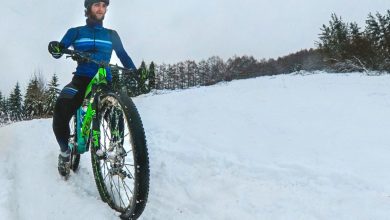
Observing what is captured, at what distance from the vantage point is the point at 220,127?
8.49 meters

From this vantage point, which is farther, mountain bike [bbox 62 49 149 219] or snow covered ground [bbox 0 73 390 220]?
snow covered ground [bbox 0 73 390 220]

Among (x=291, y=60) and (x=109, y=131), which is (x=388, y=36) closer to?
(x=109, y=131)

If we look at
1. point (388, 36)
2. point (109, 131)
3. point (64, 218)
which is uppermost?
point (388, 36)

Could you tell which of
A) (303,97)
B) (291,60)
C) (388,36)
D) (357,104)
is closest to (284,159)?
(357,104)

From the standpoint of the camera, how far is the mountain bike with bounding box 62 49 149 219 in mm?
3326

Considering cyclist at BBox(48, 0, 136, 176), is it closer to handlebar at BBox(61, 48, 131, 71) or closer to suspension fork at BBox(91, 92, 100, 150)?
handlebar at BBox(61, 48, 131, 71)

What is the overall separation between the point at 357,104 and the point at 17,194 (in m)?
10.1

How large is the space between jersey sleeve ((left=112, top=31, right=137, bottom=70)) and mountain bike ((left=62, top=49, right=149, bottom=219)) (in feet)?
1.56

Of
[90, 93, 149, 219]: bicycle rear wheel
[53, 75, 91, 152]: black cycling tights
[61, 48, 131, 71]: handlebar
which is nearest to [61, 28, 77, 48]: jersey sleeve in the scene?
[61, 48, 131, 71]: handlebar

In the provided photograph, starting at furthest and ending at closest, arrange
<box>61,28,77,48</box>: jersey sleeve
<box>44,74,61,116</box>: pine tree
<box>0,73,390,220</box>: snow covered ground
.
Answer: <box>44,74,61,116</box>: pine tree → <box>61,28,77,48</box>: jersey sleeve → <box>0,73,390,220</box>: snow covered ground

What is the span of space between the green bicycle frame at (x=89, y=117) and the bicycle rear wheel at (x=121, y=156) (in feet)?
0.24

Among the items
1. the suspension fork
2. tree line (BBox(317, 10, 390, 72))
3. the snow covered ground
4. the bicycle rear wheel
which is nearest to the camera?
the bicycle rear wheel

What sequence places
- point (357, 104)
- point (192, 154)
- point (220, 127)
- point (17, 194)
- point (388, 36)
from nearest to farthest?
point (17, 194), point (192, 154), point (220, 127), point (357, 104), point (388, 36)

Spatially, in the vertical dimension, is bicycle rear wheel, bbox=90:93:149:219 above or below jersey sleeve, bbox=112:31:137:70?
below
